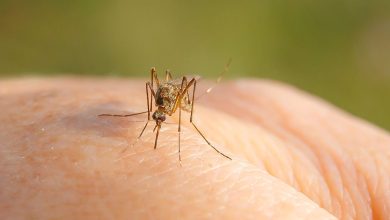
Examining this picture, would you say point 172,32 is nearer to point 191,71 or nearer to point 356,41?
point 191,71

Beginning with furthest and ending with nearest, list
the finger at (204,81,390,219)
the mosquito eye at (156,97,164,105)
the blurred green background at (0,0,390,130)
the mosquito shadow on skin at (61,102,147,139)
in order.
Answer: the blurred green background at (0,0,390,130) → the mosquito eye at (156,97,164,105) → the finger at (204,81,390,219) → the mosquito shadow on skin at (61,102,147,139)

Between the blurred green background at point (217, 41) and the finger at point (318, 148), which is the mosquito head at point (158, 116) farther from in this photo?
the blurred green background at point (217, 41)

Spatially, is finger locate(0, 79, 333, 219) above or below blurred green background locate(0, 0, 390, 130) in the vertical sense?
above

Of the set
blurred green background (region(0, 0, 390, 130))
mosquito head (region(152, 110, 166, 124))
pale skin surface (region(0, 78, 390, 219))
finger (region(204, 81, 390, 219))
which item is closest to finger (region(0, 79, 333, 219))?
pale skin surface (region(0, 78, 390, 219))

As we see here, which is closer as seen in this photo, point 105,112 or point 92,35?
point 105,112

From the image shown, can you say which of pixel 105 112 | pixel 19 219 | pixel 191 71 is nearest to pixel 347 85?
pixel 191 71

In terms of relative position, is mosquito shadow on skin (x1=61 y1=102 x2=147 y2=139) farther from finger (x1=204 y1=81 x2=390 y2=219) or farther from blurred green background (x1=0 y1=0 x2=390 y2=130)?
blurred green background (x1=0 y1=0 x2=390 y2=130)
